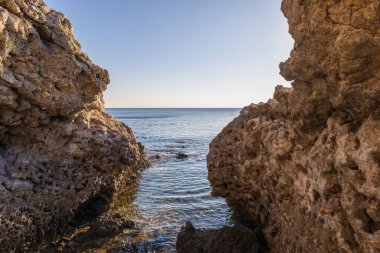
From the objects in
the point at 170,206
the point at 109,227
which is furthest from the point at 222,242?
the point at 170,206

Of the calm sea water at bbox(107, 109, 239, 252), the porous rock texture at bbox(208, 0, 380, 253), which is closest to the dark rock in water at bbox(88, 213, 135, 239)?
the calm sea water at bbox(107, 109, 239, 252)

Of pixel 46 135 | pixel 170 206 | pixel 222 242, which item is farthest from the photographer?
pixel 170 206

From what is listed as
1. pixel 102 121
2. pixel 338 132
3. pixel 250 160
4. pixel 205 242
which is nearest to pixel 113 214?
pixel 102 121

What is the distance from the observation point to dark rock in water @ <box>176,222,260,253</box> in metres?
8.29

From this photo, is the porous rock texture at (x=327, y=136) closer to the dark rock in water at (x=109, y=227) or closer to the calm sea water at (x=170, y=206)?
the calm sea water at (x=170, y=206)

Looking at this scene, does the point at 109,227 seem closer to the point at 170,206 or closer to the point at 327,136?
the point at 170,206

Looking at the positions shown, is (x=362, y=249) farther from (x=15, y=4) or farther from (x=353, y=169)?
(x=15, y=4)

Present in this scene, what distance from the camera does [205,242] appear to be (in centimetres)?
859

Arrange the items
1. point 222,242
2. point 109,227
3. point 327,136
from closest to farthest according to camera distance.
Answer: point 327,136 → point 222,242 → point 109,227

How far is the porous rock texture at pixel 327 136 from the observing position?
4.55 m

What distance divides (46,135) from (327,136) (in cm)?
866

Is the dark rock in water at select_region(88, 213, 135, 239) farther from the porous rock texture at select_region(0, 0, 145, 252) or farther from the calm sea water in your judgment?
the porous rock texture at select_region(0, 0, 145, 252)

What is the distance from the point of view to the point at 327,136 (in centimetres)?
582

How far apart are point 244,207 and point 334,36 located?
23.1ft
